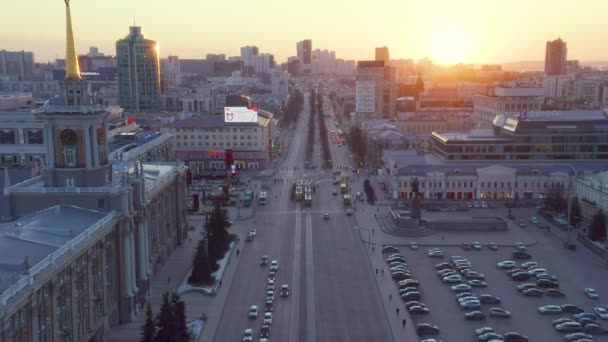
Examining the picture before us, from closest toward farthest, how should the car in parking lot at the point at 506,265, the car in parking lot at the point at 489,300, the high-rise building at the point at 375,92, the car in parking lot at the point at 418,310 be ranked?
1. the car in parking lot at the point at 418,310
2. the car in parking lot at the point at 489,300
3. the car in parking lot at the point at 506,265
4. the high-rise building at the point at 375,92

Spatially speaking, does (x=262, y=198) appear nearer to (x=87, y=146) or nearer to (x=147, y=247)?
(x=147, y=247)

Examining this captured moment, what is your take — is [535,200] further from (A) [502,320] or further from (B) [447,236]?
(A) [502,320]

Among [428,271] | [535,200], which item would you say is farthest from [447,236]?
[535,200]

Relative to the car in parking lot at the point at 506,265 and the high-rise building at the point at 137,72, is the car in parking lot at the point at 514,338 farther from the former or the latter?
the high-rise building at the point at 137,72

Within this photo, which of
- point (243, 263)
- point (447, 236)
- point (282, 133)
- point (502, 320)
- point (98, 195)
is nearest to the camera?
point (98, 195)

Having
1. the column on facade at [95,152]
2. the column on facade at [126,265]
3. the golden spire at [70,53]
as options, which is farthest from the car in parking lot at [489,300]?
the golden spire at [70,53]

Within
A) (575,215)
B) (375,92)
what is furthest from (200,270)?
(375,92)
